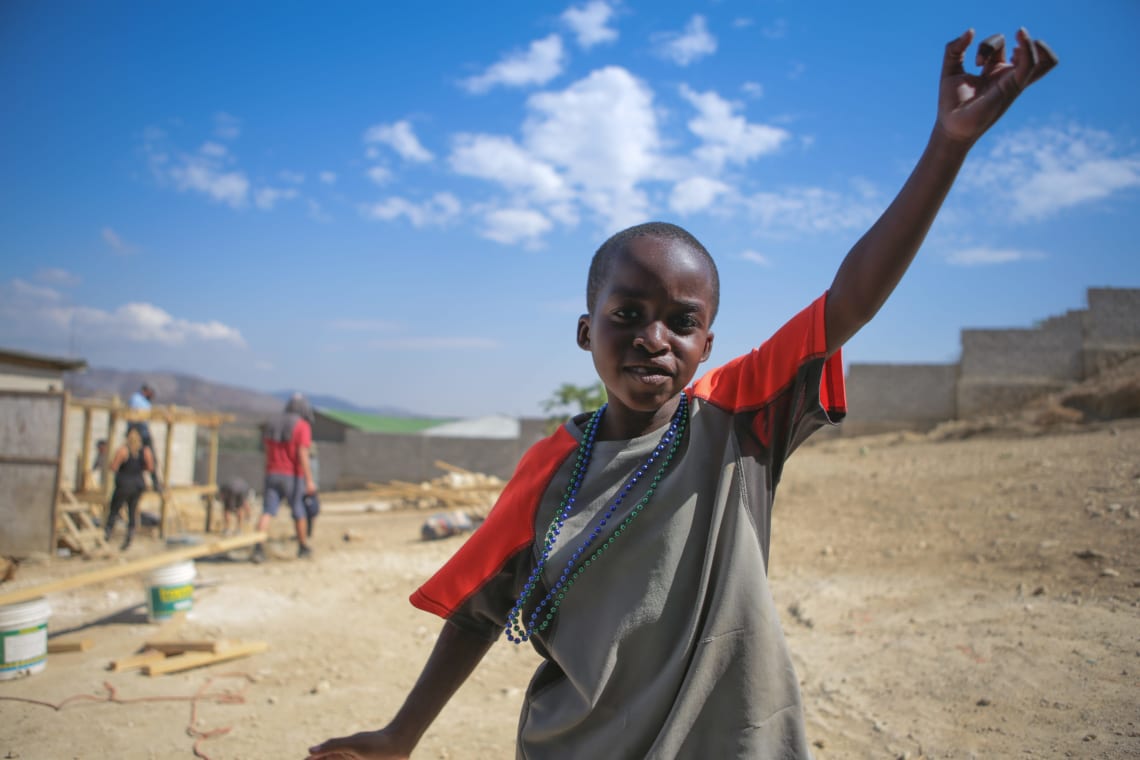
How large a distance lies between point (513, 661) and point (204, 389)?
115 m

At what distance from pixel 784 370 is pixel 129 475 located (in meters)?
9.46

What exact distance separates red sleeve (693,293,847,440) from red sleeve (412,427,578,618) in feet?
1.15

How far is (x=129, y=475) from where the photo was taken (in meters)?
8.76

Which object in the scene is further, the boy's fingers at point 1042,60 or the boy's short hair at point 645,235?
the boy's short hair at point 645,235

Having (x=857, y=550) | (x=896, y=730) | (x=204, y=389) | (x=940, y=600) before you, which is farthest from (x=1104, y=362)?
(x=204, y=389)

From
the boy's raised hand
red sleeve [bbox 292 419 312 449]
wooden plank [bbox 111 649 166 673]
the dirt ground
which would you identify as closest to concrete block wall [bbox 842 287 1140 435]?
the dirt ground

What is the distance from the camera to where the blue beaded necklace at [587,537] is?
1.37 m

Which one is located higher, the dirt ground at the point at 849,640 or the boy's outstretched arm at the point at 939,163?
the boy's outstretched arm at the point at 939,163

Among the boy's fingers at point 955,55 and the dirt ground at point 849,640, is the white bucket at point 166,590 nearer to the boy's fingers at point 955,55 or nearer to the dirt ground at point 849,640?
the dirt ground at point 849,640

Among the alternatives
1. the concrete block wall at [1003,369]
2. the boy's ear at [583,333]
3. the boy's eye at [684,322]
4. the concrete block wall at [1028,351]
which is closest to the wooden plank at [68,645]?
the boy's ear at [583,333]

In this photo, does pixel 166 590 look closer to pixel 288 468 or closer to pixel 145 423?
pixel 288 468

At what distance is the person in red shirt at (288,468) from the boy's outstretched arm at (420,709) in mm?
6853

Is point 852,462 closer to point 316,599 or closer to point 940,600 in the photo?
point 940,600

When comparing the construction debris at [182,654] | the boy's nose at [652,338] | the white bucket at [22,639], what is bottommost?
the construction debris at [182,654]
